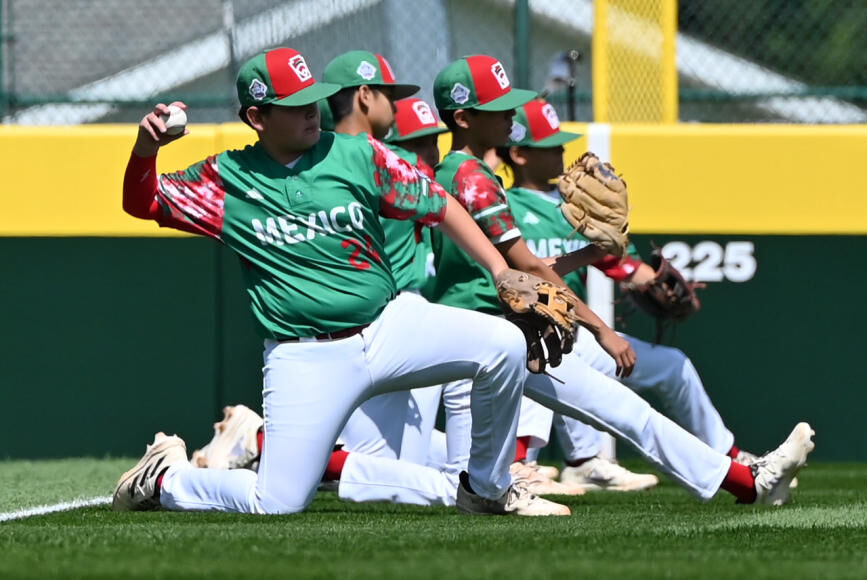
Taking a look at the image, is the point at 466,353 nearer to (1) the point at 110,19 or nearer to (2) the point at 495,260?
(2) the point at 495,260

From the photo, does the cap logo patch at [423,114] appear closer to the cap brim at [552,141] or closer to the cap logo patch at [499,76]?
the cap brim at [552,141]

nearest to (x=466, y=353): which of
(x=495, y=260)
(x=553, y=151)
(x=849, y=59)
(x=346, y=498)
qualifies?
(x=495, y=260)

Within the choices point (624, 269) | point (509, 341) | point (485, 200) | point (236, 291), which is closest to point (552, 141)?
point (624, 269)

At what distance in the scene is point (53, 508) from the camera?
5.69 metres

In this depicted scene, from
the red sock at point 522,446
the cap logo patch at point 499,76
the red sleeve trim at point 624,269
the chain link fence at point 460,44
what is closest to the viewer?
the cap logo patch at point 499,76

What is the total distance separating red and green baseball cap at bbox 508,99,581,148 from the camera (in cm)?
662

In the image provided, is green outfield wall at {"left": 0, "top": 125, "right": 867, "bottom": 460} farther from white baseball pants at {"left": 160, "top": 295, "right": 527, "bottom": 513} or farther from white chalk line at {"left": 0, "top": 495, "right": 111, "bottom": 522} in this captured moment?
white baseball pants at {"left": 160, "top": 295, "right": 527, "bottom": 513}

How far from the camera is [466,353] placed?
Result: 16.2ft

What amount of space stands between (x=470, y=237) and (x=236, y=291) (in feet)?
10.9

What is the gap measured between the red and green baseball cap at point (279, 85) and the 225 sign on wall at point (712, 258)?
3.34 m

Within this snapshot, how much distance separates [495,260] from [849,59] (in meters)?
4.56

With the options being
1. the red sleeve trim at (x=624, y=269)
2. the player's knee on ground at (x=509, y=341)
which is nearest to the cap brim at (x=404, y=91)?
the red sleeve trim at (x=624, y=269)

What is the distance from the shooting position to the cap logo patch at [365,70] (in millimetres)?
6387

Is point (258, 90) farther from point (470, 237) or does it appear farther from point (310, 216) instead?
point (470, 237)
